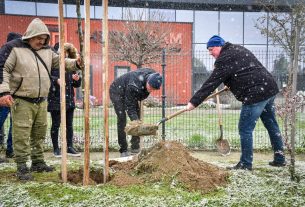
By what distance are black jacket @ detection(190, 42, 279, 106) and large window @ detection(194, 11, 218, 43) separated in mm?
22553

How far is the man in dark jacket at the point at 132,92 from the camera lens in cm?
629

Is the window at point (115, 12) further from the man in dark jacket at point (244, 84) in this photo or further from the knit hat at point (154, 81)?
the man in dark jacket at point (244, 84)

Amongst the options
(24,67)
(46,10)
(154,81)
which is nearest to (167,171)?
(154,81)

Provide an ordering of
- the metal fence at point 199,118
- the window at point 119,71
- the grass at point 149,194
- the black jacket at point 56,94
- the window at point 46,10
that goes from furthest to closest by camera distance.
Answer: the window at point 46,10, the window at point 119,71, the metal fence at point 199,118, the black jacket at point 56,94, the grass at point 149,194

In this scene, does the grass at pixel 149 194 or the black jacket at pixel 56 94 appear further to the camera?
the black jacket at pixel 56 94

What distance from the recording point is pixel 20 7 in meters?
25.4

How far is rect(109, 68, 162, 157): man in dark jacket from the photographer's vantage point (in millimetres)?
6285

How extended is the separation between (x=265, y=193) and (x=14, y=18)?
23.1 metres

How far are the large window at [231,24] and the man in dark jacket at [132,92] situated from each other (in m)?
22.3

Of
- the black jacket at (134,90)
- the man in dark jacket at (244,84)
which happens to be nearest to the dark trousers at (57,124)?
the black jacket at (134,90)

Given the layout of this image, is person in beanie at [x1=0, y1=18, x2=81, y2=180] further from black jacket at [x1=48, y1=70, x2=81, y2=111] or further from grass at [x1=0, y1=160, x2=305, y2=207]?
black jacket at [x1=48, y1=70, x2=81, y2=111]

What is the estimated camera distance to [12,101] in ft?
16.1

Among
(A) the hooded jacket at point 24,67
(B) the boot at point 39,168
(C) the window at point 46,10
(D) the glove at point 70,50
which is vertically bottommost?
(B) the boot at point 39,168

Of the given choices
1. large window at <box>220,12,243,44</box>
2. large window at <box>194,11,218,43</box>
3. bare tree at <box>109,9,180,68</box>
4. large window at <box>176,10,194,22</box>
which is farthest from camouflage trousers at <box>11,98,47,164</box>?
large window at <box>220,12,243,44</box>
